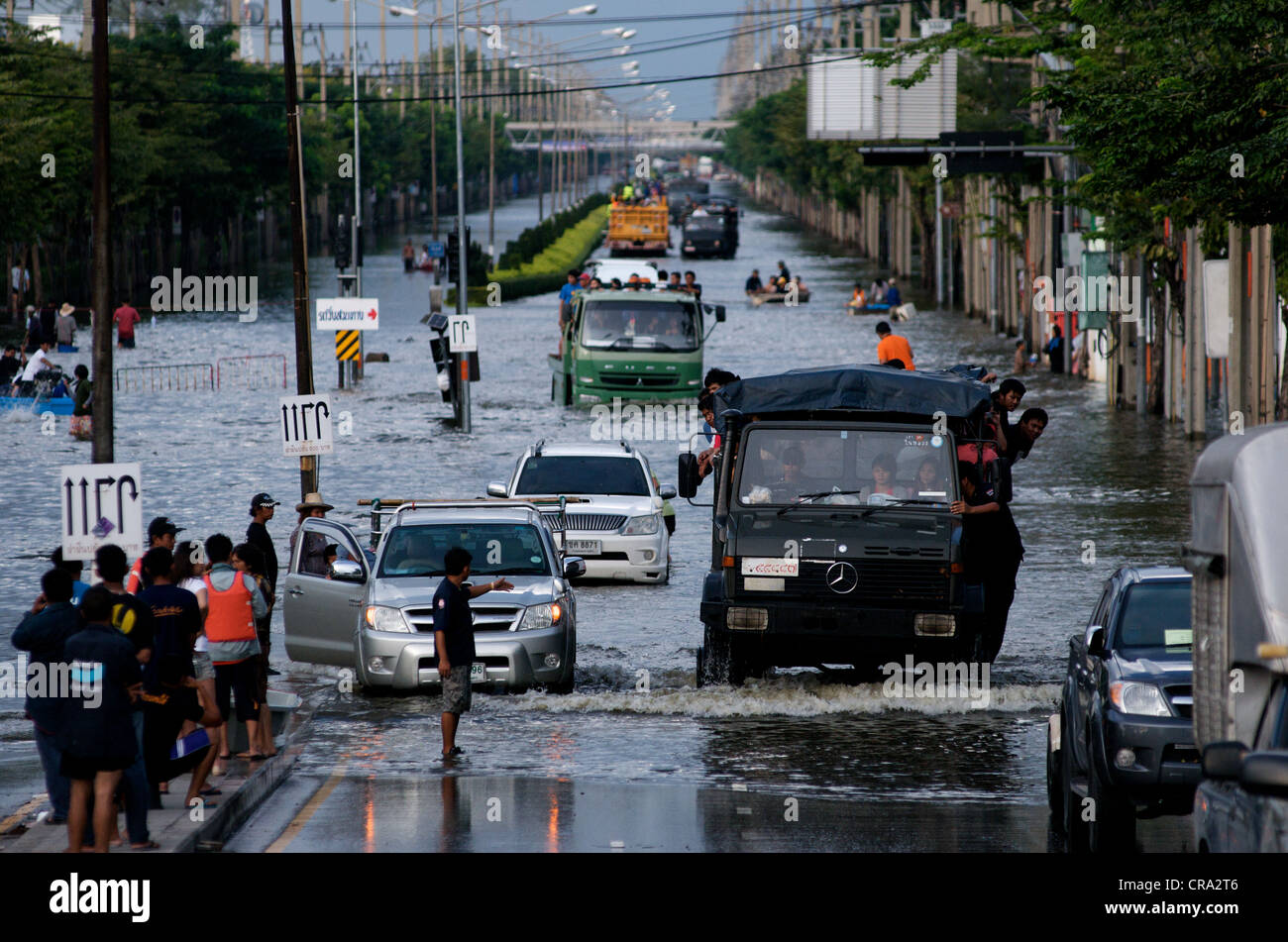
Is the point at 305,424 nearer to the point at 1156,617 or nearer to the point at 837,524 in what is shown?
the point at 837,524

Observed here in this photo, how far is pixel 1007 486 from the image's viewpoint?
16375 mm

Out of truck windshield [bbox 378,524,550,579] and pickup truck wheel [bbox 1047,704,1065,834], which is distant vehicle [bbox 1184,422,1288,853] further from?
truck windshield [bbox 378,524,550,579]

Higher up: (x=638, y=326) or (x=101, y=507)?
(x=638, y=326)

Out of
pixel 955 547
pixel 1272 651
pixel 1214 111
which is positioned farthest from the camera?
pixel 1214 111

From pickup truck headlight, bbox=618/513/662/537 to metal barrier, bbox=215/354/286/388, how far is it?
26695mm

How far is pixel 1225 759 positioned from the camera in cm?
668

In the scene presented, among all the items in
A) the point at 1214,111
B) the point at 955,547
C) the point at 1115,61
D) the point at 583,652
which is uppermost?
the point at 1115,61

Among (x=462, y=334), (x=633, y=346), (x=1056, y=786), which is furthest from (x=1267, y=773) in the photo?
(x=633, y=346)

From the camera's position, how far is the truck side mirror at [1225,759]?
661 cm

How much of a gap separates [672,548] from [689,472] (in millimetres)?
9550

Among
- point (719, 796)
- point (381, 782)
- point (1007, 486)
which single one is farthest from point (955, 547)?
point (381, 782)

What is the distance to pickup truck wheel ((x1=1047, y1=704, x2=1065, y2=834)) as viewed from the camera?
38.4 feet
